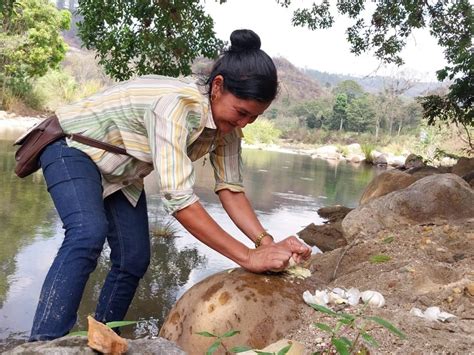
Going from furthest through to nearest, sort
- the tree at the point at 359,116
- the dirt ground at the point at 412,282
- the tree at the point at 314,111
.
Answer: the tree at the point at 314,111
the tree at the point at 359,116
the dirt ground at the point at 412,282

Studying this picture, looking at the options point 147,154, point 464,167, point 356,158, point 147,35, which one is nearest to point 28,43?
point 356,158

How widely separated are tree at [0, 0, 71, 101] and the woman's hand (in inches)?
827

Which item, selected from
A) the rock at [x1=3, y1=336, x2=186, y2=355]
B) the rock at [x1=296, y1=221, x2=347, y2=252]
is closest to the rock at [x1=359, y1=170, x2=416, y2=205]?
the rock at [x1=296, y1=221, x2=347, y2=252]

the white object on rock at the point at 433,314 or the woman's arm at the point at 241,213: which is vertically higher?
the woman's arm at the point at 241,213

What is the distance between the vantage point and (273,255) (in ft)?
6.72

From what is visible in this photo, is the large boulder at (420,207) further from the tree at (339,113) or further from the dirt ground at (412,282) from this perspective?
the tree at (339,113)

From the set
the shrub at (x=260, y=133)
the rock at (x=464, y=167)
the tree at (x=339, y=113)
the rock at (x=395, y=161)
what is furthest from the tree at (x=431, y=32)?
the tree at (x=339, y=113)

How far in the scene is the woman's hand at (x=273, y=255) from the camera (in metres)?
2.05

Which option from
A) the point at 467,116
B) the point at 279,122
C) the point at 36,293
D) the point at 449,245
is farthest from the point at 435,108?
the point at 279,122

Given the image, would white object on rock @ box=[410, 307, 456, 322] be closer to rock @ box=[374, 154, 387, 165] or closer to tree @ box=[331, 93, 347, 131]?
rock @ box=[374, 154, 387, 165]

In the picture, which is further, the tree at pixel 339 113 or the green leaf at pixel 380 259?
the tree at pixel 339 113

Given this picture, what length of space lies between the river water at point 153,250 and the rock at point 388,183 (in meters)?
0.92

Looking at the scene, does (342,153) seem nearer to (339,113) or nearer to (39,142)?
(339,113)

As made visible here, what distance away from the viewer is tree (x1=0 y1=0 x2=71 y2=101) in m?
21.2
